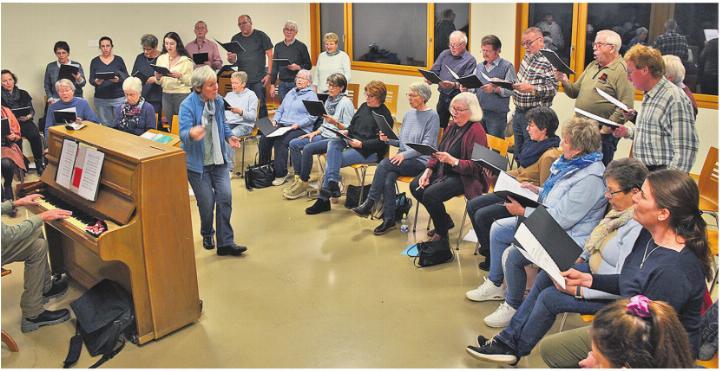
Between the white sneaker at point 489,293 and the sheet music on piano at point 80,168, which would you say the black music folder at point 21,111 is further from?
the white sneaker at point 489,293

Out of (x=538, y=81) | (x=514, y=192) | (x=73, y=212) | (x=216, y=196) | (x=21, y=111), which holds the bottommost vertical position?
(x=216, y=196)

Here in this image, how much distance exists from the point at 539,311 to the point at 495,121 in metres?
3.09

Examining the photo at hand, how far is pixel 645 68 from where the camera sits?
362 centimetres

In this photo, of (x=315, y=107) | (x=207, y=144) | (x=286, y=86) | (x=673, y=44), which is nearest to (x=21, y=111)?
(x=286, y=86)

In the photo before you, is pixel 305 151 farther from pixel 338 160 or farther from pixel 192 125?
pixel 192 125

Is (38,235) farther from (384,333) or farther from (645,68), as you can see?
(645,68)

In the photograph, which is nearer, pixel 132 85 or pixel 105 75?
pixel 132 85

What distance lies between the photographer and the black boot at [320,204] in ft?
17.9

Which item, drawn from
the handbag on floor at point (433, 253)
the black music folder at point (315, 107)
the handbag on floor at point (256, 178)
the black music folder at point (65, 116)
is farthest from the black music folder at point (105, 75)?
the handbag on floor at point (433, 253)

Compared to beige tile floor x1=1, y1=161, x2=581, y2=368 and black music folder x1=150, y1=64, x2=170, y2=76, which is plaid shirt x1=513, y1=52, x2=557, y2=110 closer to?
beige tile floor x1=1, y1=161, x2=581, y2=368

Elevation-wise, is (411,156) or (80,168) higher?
(80,168)

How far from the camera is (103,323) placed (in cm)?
332

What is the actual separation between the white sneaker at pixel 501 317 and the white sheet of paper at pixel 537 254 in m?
0.64

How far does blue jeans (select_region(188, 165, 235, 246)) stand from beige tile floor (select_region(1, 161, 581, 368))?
0.19m
